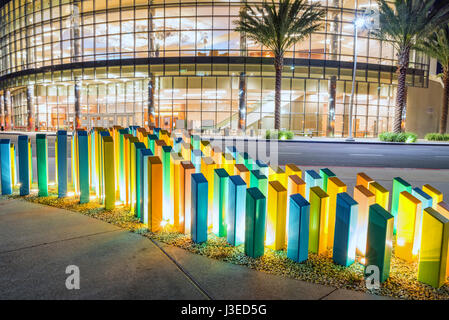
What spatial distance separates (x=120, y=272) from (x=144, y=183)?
1146 mm

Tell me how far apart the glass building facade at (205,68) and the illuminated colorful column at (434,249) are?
30634 millimetres

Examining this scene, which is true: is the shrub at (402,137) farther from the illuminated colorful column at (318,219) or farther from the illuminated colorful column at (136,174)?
the illuminated colorful column at (136,174)

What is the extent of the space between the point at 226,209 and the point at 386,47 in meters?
38.8

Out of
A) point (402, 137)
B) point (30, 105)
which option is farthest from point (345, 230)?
point (30, 105)

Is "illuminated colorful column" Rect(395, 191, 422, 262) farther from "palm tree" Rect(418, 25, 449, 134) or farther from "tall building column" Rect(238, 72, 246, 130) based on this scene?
"palm tree" Rect(418, 25, 449, 134)

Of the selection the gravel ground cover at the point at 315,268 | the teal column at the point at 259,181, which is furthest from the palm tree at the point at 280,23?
the gravel ground cover at the point at 315,268

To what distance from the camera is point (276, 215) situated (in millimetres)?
2611

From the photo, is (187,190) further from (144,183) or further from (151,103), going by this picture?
(151,103)

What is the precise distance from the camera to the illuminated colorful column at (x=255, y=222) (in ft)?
8.04

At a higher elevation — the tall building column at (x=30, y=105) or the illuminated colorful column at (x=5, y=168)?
the tall building column at (x=30, y=105)

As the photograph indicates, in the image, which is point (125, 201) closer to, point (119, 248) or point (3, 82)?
point (119, 248)

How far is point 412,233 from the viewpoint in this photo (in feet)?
8.42

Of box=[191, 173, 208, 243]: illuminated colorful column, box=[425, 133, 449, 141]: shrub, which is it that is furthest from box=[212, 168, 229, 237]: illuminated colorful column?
box=[425, 133, 449, 141]: shrub
